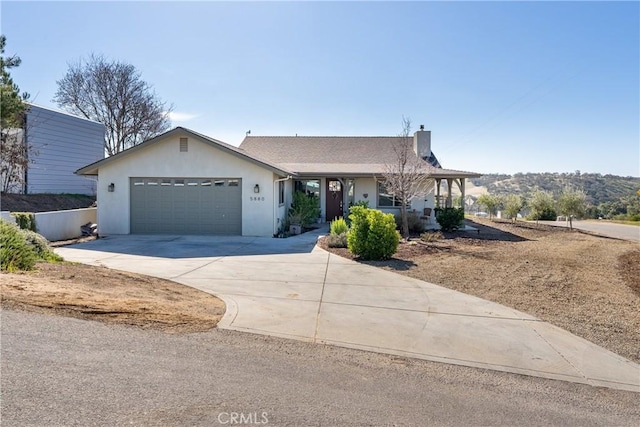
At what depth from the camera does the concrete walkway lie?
468 cm

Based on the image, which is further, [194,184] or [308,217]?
[308,217]

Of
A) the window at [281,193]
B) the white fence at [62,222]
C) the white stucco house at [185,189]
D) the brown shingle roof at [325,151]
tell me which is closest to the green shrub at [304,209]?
the window at [281,193]

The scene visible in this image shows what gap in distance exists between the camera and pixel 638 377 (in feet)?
14.3

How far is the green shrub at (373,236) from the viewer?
10805mm

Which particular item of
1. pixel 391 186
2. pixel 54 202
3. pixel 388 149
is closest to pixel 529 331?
pixel 391 186

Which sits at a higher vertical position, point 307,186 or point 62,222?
point 307,186

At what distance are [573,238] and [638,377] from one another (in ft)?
47.0

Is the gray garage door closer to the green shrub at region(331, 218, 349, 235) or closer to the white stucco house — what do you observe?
the white stucco house

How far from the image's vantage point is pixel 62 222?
49.3 feet

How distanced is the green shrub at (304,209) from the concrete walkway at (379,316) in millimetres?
Result: 7010

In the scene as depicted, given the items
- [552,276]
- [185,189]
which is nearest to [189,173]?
[185,189]

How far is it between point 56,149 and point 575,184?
6912 cm

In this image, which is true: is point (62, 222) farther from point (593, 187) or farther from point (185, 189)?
point (593, 187)

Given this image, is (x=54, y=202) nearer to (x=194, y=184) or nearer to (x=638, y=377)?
(x=194, y=184)
